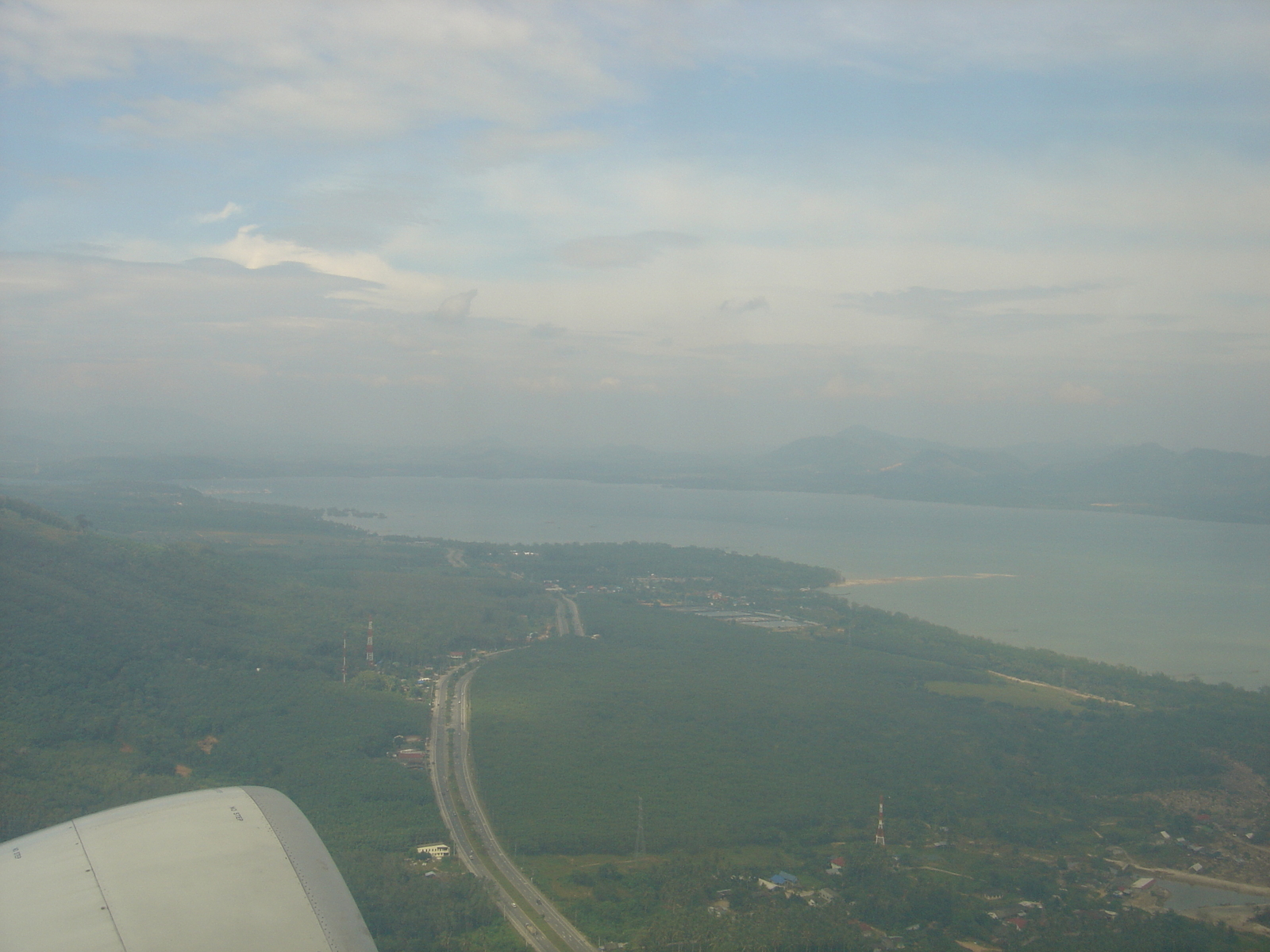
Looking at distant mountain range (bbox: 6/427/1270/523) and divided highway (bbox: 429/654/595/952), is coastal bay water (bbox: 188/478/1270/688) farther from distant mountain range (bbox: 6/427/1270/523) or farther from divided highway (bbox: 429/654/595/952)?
divided highway (bbox: 429/654/595/952)

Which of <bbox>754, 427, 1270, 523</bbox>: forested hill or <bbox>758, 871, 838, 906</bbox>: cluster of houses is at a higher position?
<bbox>754, 427, 1270, 523</bbox>: forested hill

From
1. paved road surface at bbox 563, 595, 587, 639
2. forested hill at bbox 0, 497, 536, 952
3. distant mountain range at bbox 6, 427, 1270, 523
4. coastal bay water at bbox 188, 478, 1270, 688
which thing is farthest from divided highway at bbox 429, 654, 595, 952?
distant mountain range at bbox 6, 427, 1270, 523

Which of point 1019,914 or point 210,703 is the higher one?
point 210,703

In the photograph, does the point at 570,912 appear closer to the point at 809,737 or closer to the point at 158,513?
the point at 809,737

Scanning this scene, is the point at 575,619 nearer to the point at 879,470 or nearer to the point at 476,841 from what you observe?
the point at 476,841

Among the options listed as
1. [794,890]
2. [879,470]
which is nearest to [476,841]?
[794,890]

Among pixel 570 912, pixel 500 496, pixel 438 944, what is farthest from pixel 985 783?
pixel 500 496

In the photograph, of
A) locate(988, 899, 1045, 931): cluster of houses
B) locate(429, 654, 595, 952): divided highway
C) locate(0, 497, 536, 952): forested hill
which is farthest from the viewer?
locate(0, 497, 536, 952): forested hill
